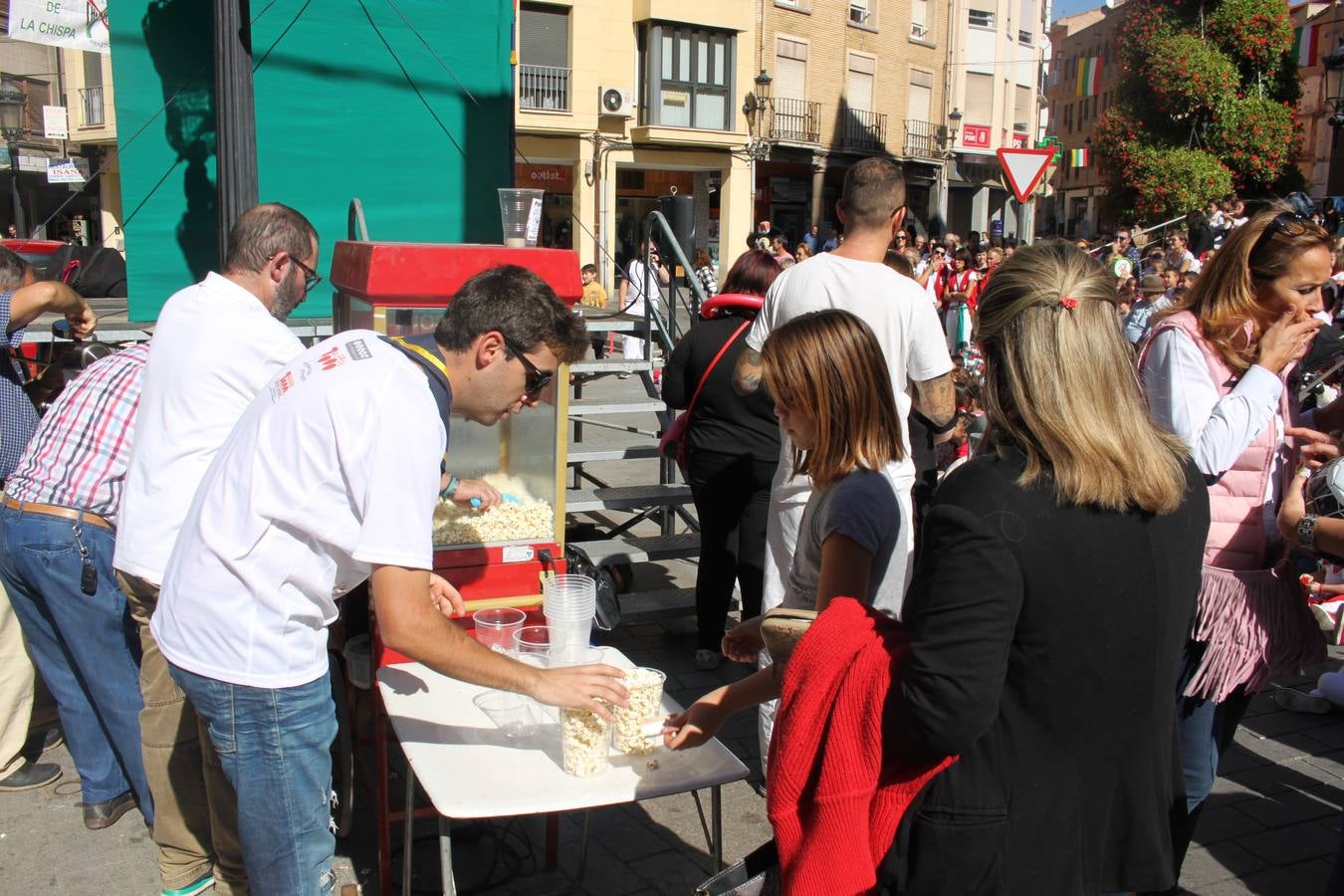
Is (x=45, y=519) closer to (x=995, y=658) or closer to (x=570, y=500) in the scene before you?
(x=570, y=500)

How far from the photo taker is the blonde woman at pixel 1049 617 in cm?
146

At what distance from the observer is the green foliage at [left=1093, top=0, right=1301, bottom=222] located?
24984mm

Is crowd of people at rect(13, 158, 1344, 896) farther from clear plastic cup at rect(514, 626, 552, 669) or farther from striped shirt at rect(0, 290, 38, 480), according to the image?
clear plastic cup at rect(514, 626, 552, 669)

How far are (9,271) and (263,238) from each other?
1.41m

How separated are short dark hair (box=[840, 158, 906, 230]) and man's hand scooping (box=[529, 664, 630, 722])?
1862mm

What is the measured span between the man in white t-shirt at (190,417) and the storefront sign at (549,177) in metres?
24.2

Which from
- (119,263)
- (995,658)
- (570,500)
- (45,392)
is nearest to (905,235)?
(119,263)

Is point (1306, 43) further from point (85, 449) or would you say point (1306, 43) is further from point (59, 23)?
point (85, 449)

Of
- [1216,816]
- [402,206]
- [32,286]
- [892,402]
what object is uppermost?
[402,206]

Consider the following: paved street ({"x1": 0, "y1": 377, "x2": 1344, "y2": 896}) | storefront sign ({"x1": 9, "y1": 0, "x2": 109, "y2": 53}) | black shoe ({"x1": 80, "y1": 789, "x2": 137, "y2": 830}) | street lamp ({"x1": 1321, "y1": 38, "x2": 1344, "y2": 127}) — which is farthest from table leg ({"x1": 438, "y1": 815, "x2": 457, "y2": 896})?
street lamp ({"x1": 1321, "y1": 38, "x2": 1344, "y2": 127})

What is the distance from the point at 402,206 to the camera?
658 centimetres

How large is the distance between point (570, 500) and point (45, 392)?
8.26ft

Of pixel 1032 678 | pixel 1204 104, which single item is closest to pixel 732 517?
pixel 1032 678

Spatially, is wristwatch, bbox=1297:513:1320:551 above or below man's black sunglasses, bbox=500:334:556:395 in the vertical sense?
below
